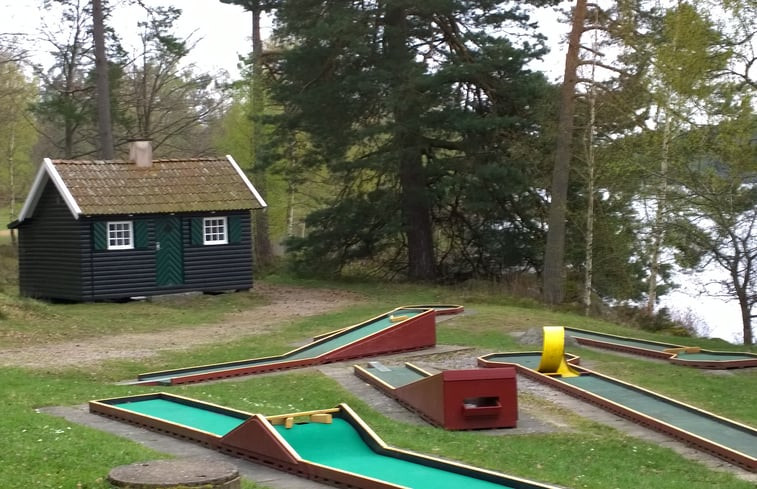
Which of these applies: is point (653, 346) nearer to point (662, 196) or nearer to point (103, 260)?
point (662, 196)

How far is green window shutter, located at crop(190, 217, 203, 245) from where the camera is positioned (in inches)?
1072

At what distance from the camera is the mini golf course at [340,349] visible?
14922 mm

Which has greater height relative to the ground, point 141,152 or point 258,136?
point 258,136

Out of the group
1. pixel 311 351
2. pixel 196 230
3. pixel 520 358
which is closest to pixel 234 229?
pixel 196 230

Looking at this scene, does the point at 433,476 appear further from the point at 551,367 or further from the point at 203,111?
the point at 203,111

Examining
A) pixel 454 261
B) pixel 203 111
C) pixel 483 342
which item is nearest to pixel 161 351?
pixel 483 342

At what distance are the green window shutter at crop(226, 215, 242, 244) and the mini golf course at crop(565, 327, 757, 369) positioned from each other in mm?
10935

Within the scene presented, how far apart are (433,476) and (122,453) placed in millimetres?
2574

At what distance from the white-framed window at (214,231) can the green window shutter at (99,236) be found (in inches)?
106

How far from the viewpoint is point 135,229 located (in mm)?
26312

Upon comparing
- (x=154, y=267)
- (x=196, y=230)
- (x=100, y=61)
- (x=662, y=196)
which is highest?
(x=100, y=61)

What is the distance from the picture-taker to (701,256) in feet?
66.3

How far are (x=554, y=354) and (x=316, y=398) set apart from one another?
376 cm

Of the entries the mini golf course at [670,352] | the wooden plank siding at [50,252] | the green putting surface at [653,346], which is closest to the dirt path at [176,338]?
the wooden plank siding at [50,252]
